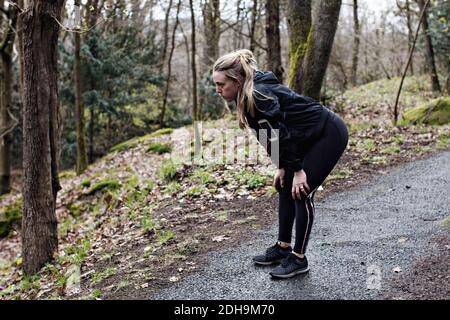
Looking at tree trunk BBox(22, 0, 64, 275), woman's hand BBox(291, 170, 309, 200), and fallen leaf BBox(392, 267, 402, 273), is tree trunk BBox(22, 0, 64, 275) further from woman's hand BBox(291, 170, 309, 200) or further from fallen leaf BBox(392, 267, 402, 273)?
fallen leaf BBox(392, 267, 402, 273)

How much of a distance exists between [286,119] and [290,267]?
4.26 ft

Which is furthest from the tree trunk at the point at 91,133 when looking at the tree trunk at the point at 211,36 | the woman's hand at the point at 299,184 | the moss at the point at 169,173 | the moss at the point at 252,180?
the woman's hand at the point at 299,184

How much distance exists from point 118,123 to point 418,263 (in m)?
15.9

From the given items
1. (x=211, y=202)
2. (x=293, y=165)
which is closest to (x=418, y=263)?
(x=293, y=165)

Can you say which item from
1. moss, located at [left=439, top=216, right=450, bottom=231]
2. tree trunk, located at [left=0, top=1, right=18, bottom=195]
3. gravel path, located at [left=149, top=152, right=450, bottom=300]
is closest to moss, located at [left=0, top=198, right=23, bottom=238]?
tree trunk, located at [left=0, top=1, right=18, bottom=195]

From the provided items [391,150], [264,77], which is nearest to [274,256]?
[264,77]

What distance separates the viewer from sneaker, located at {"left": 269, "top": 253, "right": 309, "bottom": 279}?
163 inches

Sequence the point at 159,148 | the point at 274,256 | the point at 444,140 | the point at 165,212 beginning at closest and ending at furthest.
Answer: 1. the point at 274,256
2. the point at 165,212
3. the point at 444,140
4. the point at 159,148

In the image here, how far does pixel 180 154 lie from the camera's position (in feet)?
37.3

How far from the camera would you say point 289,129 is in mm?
3842

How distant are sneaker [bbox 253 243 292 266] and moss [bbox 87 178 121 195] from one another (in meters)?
6.66

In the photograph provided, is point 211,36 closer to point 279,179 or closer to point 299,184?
point 279,179

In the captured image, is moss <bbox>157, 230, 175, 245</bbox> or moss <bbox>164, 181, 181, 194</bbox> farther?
moss <bbox>164, 181, 181, 194</bbox>

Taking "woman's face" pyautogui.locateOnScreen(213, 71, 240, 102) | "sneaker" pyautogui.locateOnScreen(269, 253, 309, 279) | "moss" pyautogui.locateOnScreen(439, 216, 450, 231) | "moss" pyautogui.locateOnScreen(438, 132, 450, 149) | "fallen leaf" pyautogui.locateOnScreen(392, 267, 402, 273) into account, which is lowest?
"fallen leaf" pyautogui.locateOnScreen(392, 267, 402, 273)
